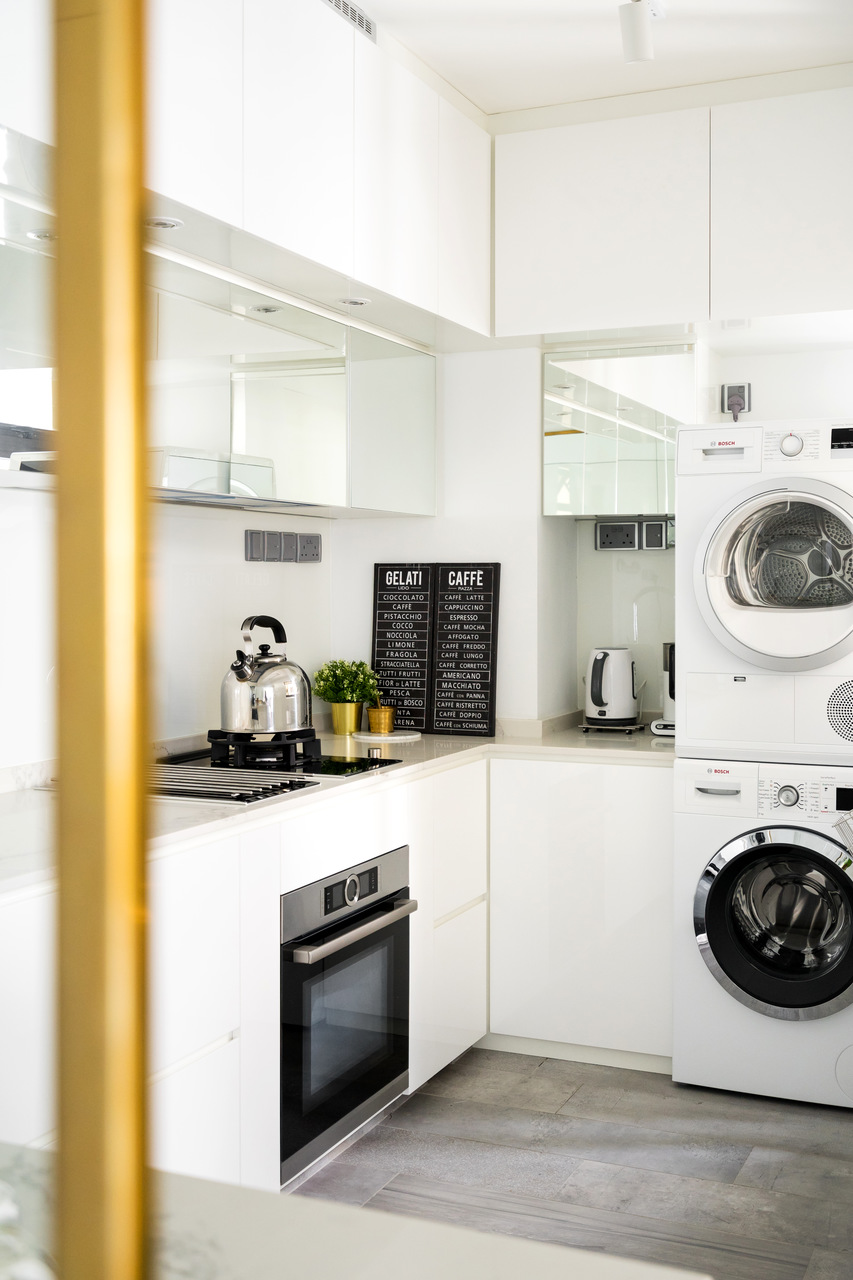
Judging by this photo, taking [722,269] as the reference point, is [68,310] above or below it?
below

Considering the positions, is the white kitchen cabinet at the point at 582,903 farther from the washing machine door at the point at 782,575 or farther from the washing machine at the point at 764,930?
the washing machine door at the point at 782,575

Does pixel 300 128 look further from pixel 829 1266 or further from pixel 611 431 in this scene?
pixel 829 1266

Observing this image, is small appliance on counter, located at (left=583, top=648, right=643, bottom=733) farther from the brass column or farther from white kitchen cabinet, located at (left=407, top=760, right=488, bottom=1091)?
the brass column

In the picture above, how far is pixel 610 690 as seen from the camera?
3650 mm

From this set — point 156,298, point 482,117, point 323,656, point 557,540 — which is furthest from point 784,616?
point 156,298

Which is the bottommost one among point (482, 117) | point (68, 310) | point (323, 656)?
point (323, 656)

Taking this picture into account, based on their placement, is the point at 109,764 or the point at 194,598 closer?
the point at 109,764

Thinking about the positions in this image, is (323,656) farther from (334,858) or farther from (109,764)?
(109,764)

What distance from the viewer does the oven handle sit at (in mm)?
2316

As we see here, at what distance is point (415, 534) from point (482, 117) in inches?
49.8

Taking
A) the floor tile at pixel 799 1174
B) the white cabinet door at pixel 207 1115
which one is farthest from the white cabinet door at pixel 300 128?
the floor tile at pixel 799 1174

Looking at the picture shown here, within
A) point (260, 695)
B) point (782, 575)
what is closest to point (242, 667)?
point (260, 695)

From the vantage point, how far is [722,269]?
10.3ft

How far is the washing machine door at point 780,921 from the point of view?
2916 millimetres
